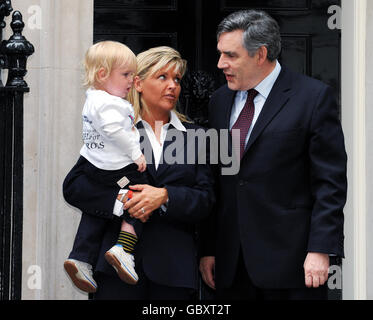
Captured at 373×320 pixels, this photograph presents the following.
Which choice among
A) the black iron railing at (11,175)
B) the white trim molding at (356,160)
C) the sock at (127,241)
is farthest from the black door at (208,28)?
the sock at (127,241)

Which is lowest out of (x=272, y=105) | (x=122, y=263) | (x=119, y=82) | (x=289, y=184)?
(x=122, y=263)

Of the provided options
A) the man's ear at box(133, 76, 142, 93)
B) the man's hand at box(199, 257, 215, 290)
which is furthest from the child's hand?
the man's hand at box(199, 257, 215, 290)

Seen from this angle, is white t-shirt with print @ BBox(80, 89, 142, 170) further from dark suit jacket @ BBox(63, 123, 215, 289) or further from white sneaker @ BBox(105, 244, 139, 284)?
white sneaker @ BBox(105, 244, 139, 284)

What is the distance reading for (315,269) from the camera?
427 centimetres

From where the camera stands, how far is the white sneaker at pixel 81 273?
4398mm

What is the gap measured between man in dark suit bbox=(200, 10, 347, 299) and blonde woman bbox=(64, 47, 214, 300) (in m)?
0.20

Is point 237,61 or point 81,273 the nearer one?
point 81,273

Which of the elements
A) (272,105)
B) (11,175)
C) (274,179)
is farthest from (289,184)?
(11,175)

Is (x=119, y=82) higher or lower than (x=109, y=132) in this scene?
higher

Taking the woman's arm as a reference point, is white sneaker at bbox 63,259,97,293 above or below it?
below

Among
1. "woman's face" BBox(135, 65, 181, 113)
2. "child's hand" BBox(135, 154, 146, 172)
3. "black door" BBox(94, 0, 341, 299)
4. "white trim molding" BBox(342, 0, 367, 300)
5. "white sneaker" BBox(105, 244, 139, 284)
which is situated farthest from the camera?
"black door" BBox(94, 0, 341, 299)

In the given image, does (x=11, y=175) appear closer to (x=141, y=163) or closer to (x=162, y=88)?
(x=141, y=163)

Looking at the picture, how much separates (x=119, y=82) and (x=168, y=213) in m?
0.73

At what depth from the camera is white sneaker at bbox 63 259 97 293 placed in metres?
4.40
